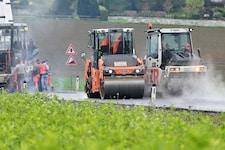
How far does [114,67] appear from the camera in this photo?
27.1 m

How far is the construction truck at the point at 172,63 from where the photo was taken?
27.7 metres

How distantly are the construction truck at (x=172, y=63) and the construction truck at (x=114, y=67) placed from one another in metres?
1.03

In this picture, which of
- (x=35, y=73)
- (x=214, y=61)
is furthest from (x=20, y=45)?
(x=214, y=61)

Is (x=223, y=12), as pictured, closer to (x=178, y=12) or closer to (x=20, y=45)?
(x=178, y=12)

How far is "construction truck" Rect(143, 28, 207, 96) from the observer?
27672mm

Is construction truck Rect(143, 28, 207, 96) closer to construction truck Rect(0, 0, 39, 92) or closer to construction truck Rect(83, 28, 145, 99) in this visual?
construction truck Rect(83, 28, 145, 99)

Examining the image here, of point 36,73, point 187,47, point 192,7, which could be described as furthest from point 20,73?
point 192,7

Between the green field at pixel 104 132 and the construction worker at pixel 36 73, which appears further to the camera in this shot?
the construction worker at pixel 36 73

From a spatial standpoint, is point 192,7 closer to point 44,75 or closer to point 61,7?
point 61,7

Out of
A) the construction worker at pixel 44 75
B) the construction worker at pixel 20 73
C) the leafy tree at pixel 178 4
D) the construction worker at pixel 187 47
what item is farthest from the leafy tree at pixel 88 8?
the construction worker at pixel 187 47

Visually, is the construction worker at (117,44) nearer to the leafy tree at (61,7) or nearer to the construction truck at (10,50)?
the construction truck at (10,50)

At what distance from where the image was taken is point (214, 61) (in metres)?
53.6

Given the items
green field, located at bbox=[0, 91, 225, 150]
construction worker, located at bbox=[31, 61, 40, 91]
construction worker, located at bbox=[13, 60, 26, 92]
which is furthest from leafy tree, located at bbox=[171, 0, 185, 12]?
green field, located at bbox=[0, 91, 225, 150]

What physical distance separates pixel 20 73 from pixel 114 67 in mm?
7523
